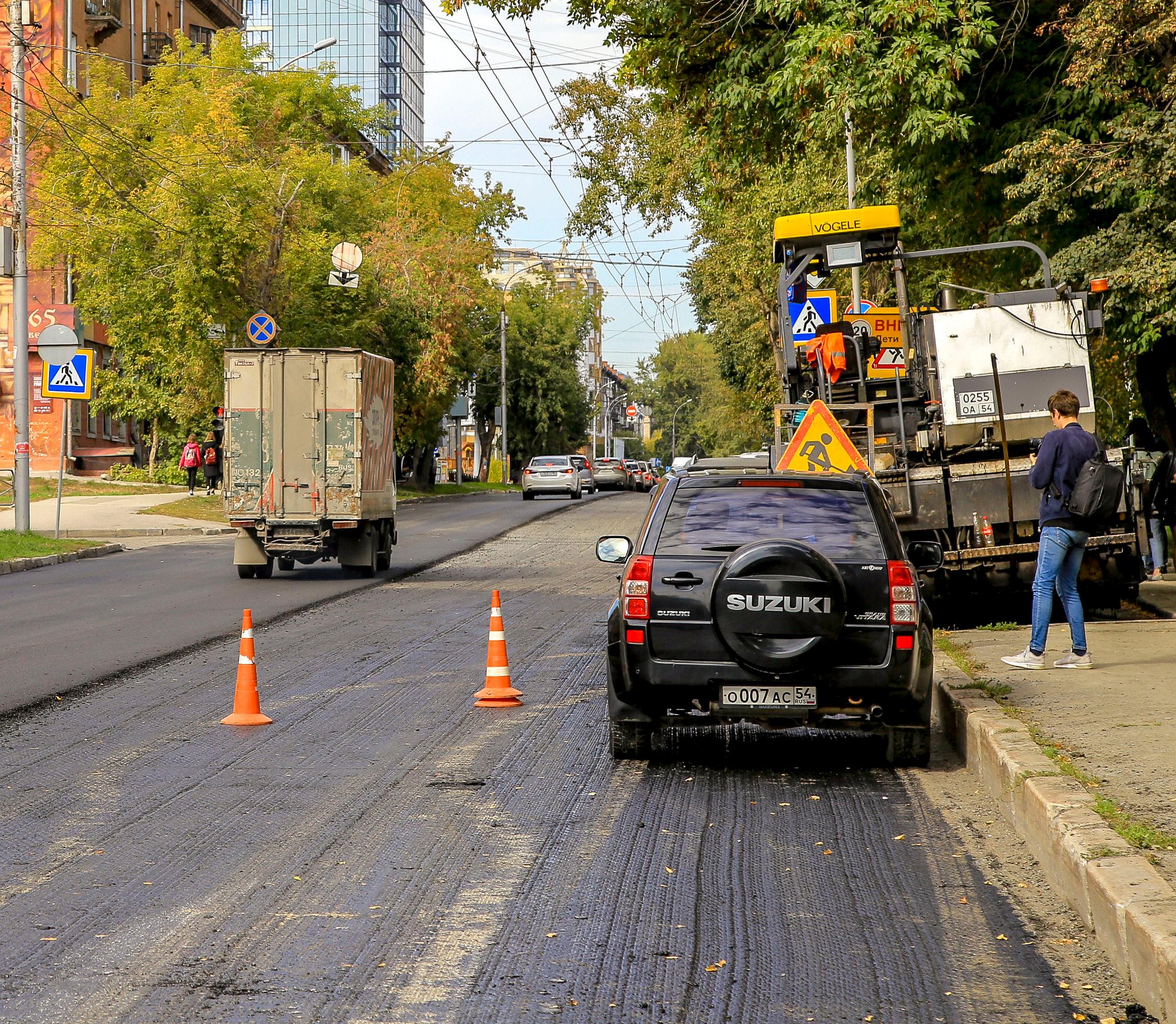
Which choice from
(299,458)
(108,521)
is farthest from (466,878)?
(108,521)

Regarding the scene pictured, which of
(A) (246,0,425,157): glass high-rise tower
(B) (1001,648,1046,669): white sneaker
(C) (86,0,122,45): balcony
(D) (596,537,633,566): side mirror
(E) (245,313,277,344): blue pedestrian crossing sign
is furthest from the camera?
(A) (246,0,425,157): glass high-rise tower

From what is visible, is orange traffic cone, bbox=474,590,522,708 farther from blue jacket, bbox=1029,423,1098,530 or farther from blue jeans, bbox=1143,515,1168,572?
blue jeans, bbox=1143,515,1168,572

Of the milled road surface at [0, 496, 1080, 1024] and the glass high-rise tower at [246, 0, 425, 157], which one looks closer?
the milled road surface at [0, 496, 1080, 1024]

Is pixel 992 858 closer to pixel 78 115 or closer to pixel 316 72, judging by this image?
pixel 78 115

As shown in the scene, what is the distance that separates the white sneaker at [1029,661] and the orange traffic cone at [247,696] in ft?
16.9

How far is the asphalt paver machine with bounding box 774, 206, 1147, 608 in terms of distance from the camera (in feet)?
46.1

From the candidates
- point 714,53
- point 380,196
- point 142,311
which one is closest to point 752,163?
point 714,53

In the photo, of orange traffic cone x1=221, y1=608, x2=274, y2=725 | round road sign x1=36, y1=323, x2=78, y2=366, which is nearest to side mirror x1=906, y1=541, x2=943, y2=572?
orange traffic cone x1=221, y1=608, x2=274, y2=725

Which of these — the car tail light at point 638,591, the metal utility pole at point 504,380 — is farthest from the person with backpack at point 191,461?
the car tail light at point 638,591

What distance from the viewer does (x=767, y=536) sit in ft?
26.7

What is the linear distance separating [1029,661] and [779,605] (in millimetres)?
3749

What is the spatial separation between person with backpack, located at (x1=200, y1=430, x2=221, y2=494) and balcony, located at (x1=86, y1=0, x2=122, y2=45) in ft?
54.2

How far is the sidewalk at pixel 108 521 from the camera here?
30391mm

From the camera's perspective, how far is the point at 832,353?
16.6 metres
